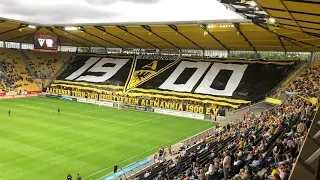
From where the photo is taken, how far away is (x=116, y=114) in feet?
137

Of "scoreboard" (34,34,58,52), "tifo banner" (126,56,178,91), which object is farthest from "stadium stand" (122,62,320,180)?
"scoreboard" (34,34,58,52)

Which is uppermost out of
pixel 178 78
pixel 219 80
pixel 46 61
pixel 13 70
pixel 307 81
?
pixel 46 61

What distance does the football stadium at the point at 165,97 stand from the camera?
51.2 feet

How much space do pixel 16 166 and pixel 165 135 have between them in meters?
14.4

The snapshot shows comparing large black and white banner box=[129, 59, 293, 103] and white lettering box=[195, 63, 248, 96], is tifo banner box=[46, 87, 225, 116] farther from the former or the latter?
white lettering box=[195, 63, 248, 96]

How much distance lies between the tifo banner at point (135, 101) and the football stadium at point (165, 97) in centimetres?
19

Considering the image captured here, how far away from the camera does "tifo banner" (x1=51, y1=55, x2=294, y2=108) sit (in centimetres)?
4459

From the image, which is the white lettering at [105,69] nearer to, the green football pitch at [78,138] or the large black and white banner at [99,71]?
the large black and white banner at [99,71]

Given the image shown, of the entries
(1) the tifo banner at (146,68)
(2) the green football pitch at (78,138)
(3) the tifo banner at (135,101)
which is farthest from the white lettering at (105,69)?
(2) the green football pitch at (78,138)

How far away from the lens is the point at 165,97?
47.5 metres

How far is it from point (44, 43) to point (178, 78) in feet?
71.6

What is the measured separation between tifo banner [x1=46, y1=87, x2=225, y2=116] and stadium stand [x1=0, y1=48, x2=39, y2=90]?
4.89 meters

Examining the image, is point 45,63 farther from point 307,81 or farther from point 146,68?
point 307,81

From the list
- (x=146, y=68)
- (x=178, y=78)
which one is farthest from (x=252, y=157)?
(x=146, y=68)
